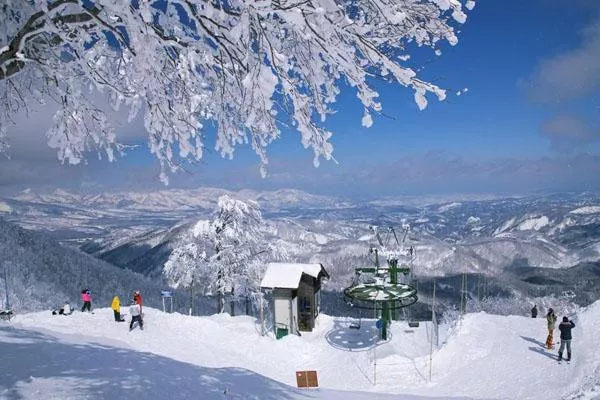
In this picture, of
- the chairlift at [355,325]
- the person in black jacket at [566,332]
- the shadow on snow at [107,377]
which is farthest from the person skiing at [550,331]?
the shadow on snow at [107,377]

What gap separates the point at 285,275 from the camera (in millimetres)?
25344

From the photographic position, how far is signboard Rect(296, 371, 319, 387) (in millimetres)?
14992

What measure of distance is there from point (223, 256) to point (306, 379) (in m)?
15.3

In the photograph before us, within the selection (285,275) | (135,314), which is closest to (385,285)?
(285,275)

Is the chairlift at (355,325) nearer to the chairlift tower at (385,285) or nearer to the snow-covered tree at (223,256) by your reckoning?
the chairlift tower at (385,285)

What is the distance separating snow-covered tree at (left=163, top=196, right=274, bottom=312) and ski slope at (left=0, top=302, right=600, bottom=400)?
4.08m

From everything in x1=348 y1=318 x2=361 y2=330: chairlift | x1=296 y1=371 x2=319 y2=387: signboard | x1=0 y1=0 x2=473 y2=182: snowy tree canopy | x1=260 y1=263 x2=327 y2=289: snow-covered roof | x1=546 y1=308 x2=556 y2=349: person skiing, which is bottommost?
x1=348 y1=318 x2=361 y2=330: chairlift

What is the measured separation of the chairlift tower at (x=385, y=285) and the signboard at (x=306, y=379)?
6.21 meters

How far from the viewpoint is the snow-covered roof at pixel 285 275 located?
2461cm

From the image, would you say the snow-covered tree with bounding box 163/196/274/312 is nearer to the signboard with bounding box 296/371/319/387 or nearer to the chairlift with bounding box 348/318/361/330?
the chairlift with bounding box 348/318/361/330

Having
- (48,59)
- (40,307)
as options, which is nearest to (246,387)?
(48,59)

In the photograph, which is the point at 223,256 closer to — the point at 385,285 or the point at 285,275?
the point at 285,275

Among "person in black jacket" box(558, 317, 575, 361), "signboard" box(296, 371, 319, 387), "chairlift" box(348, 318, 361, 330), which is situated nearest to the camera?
"signboard" box(296, 371, 319, 387)

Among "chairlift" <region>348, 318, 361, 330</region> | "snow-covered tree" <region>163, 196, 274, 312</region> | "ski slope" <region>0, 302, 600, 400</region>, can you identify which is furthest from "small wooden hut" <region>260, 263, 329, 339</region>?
"snow-covered tree" <region>163, 196, 274, 312</region>
